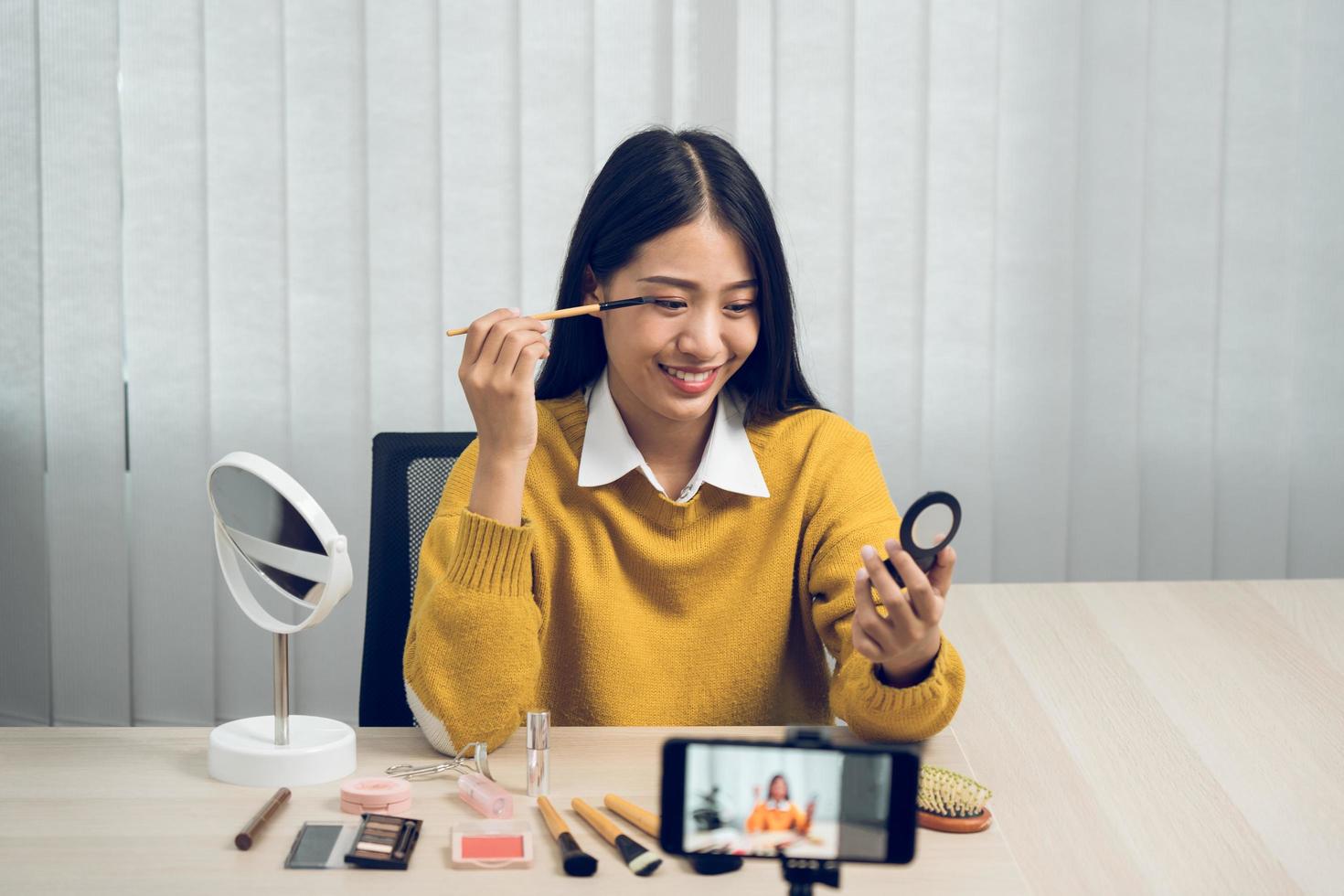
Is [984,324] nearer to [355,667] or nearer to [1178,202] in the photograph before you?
[1178,202]

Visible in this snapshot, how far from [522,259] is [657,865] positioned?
1.77 metres

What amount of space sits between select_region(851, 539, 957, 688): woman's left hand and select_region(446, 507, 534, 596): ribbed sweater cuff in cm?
30

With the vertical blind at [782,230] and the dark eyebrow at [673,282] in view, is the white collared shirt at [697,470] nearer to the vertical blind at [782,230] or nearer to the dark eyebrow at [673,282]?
the dark eyebrow at [673,282]

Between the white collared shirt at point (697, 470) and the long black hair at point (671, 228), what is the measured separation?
4 cm

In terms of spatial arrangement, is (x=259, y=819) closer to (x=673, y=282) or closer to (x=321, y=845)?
(x=321, y=845)

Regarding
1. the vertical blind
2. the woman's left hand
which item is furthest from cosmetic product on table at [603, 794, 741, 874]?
the vertical blind

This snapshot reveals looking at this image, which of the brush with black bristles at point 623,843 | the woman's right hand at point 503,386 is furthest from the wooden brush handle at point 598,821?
the woman's right hand at point 503,386

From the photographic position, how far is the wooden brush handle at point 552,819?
0.94m

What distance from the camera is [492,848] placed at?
91cm

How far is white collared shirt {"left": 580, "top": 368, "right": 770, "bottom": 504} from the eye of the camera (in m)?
1.33

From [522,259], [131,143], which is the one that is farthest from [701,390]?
[131,143]

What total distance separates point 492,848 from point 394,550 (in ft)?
2.02

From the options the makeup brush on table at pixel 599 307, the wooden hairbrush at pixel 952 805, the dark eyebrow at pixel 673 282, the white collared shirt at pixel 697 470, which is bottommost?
the wooden hairbrush at pixel 952 805

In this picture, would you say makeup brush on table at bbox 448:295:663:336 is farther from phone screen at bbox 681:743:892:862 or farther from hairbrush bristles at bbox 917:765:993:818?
phone screen at bbox 681:743:892:862
